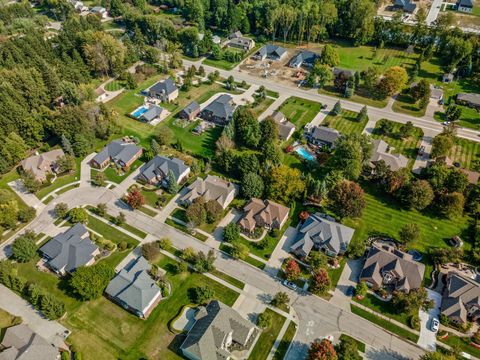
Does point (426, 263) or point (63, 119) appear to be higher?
point (63, 119)

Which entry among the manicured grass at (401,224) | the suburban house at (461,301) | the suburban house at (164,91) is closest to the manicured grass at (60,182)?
the suburban house at (164,91)

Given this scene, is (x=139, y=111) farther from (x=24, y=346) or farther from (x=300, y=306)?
(x=300, y=306)

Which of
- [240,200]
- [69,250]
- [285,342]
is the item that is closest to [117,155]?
[69,250]

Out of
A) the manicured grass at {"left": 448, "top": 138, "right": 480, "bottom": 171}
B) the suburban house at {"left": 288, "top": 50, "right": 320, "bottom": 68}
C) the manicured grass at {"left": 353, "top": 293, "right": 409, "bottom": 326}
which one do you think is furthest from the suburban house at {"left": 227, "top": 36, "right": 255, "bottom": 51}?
the manicured grass at {"left": 353, "top": 293, "right": 409, "bottom": 326}

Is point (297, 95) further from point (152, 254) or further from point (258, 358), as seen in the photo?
point (258, 358)

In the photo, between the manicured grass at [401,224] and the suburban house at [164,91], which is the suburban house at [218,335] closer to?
the manicured grass at [401,224]

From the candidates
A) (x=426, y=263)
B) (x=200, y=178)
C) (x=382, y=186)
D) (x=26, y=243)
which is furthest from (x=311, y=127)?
(x=26, y=243)
